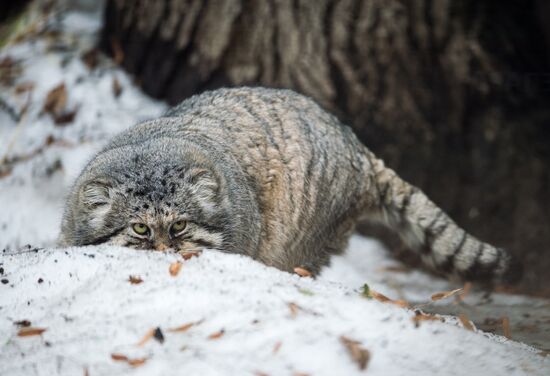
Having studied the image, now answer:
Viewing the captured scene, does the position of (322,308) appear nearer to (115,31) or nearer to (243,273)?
(243,273)

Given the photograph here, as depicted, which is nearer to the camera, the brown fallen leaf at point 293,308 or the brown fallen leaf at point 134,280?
the brown fallen leaf at point 293,308

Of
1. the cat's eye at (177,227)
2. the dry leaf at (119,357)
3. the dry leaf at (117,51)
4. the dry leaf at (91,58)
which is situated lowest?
the dry leaf at (91,58)

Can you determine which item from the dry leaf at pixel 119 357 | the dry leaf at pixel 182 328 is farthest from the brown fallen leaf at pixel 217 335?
the dry leaf at pixel 119 357

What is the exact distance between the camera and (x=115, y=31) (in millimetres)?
7688

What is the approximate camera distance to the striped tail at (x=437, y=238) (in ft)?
18.6

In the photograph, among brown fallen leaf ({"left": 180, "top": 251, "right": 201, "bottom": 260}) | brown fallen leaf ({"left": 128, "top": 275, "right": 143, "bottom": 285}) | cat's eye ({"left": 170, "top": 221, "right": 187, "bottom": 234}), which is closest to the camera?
brown fallen leaf ({"left": 128, "top": 275, "right": 143, "bottom": 285})

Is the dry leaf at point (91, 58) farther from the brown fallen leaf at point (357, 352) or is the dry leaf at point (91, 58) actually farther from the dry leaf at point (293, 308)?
the brown fallen leaf at point (357, 352)

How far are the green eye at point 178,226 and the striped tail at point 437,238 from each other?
2161 mm

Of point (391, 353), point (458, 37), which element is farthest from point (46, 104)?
point (391, 353)

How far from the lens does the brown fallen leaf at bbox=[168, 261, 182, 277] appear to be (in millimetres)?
3680

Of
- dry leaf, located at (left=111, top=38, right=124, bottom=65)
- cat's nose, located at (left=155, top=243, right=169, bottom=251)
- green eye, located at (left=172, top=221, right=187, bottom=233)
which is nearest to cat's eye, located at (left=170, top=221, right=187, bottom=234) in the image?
green eye, located at (left=172, top=221, right=187, bottom=233)

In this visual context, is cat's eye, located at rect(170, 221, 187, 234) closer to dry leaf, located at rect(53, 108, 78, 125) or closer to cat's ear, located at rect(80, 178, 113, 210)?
cat's ear, located at rect(80, 178, 113, 210)

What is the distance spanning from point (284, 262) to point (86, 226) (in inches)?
60.1

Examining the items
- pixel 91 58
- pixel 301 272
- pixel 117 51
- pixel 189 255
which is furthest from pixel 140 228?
pixel 91 58
